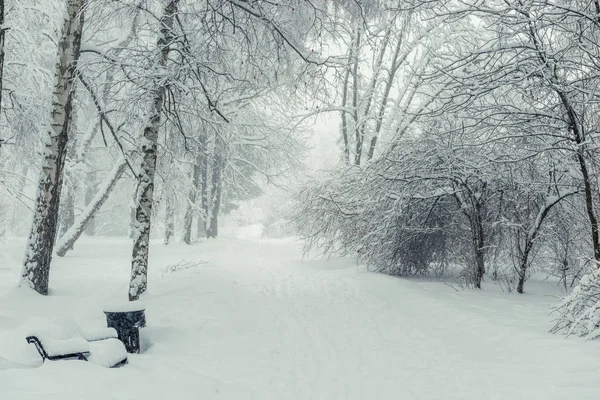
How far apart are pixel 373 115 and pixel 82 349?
14503mm

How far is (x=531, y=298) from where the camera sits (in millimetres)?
9734

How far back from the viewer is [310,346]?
6.43m

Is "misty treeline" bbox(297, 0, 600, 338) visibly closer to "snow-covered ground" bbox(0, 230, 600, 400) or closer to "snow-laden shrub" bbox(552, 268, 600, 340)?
"snow-laden shrub" bbox(552, 268, 600, 340)

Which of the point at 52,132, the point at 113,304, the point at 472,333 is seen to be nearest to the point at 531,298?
the point at 472,333

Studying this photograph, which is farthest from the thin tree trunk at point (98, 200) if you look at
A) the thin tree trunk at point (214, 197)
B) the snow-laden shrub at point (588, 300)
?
the thin tree trunk at point (214, 197)

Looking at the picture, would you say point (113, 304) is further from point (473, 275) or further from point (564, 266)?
point (564, 266)

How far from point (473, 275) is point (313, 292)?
380 centimetres

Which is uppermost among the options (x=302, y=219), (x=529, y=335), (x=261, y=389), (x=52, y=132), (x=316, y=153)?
(x=316, y=153)

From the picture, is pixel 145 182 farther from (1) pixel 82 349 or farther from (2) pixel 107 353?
(1) pixel 82 349

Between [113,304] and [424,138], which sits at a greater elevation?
[424,138]

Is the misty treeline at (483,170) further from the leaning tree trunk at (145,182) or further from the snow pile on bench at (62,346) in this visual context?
the snow pile on bench at (62,346)

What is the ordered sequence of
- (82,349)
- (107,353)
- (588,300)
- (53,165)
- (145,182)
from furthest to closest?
(53,165) → (145,182) → (588,300) → (107,353) → (82,349)

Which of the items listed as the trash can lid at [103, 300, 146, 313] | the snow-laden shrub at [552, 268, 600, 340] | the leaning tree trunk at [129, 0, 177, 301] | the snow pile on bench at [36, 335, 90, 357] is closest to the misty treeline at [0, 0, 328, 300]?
the leaning tree trunk at [129, 0, 177, 301]

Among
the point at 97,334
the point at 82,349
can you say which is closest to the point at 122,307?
the point at 97,334
